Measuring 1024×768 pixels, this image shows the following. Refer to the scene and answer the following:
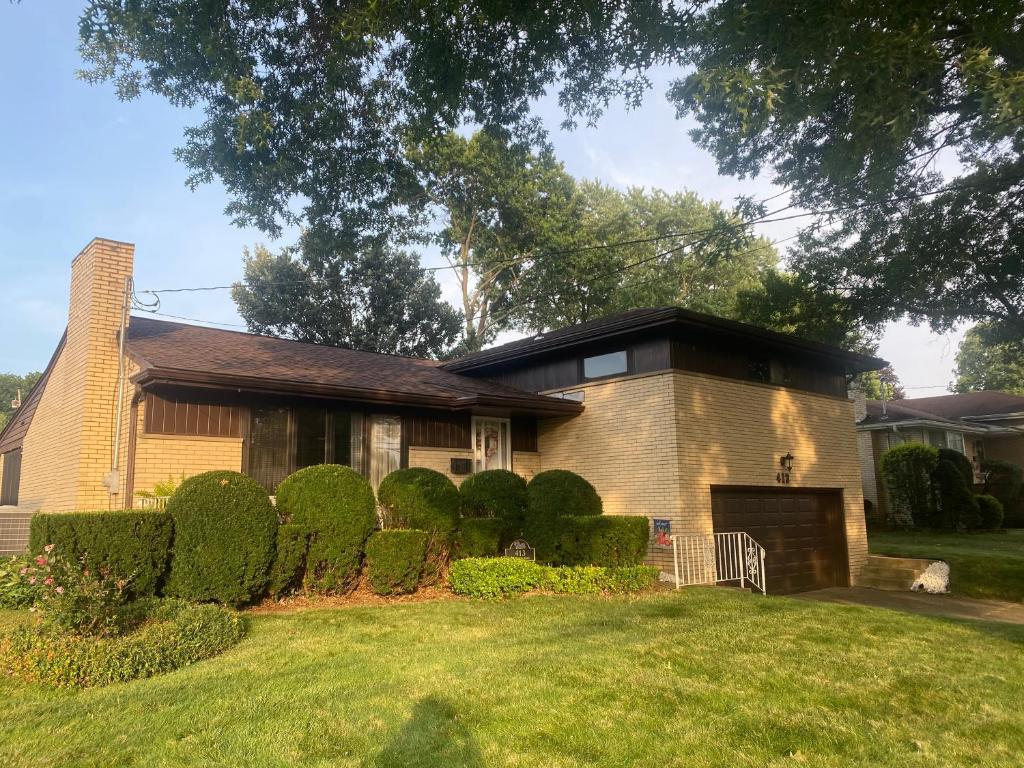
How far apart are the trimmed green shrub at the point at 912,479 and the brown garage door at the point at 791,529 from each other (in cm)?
900

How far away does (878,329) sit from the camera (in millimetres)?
18797

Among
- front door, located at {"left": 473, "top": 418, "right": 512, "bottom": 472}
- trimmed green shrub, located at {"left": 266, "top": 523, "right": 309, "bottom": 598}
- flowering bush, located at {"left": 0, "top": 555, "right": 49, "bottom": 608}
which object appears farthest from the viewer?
front door, located at {"left": 473, "top": 418, "right": 512, "bottom": 472}

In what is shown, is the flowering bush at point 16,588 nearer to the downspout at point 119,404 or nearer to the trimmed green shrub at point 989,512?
the downspout at point 119,404

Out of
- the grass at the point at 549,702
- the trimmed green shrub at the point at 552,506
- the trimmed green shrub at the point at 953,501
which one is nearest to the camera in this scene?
the grass at the point at 549,702

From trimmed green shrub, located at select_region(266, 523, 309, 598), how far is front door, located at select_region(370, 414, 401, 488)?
11.2 ft

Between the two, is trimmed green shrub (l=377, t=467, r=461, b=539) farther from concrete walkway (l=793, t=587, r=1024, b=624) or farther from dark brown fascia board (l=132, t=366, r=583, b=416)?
concrete walkway (l=793, t=587, r=1024, b=624)

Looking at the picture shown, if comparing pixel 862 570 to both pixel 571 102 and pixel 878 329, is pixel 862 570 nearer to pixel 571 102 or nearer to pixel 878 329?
pixel 878 329

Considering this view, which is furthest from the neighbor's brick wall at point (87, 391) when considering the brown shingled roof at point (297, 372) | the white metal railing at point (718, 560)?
the white metal railing at point (718, 560)

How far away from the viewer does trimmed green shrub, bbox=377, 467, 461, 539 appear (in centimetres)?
1062

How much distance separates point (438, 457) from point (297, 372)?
3152 millimetres

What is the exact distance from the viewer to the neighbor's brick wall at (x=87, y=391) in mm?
10375

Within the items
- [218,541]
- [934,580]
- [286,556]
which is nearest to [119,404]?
[218,541]

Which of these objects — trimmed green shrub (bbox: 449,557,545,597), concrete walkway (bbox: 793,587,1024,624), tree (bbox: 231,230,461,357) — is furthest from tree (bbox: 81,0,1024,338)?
A: tree (bbox: 231,230,461,357)

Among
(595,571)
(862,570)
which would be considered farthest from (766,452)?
(595,571)
